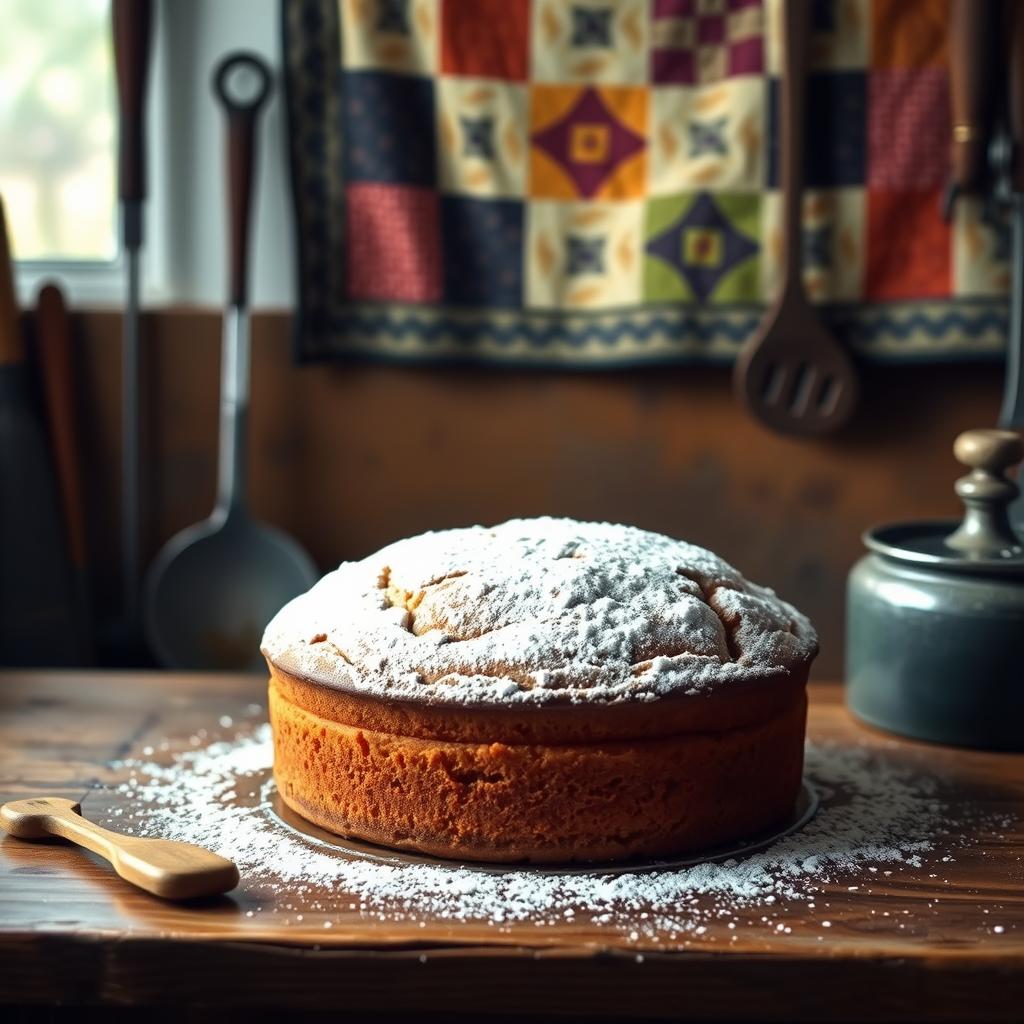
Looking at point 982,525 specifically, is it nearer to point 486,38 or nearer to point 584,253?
point 584,253

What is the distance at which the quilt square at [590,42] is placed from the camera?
1547mm

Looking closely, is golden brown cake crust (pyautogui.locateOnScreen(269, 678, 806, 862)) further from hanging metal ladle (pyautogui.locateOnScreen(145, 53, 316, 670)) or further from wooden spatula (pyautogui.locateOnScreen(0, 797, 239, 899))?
hanging metal ladle (pyautogui.locateOnScreen(145, 53, 316, 670))

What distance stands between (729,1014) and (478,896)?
0.54 feet

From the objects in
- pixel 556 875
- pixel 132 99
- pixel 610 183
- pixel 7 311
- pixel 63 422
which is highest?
pixel 132 99

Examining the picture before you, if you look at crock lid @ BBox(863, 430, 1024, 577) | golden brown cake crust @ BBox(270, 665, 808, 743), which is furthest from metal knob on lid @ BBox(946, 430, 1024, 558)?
golden brown cake crust @ BBox(270, 665, 808, 743)

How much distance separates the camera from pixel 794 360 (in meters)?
1.55

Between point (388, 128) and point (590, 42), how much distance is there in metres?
0.25

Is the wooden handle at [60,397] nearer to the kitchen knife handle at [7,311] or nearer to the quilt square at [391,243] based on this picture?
the kitchen knife handle at [7,311]

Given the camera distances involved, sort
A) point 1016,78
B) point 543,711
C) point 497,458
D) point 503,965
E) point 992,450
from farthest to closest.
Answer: point 497,458 → point 1016,78 → point 992,450 → point 543,711 → point 503,965

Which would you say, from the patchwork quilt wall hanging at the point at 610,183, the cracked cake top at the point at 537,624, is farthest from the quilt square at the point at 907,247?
the cracked cake top at the point at 537,624

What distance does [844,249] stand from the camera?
155 cm

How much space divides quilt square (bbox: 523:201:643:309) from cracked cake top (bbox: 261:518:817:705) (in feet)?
2.02

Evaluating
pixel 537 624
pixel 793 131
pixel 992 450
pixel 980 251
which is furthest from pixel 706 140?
pixel 537 624

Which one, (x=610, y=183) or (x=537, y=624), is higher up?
(x=610, y=183)
